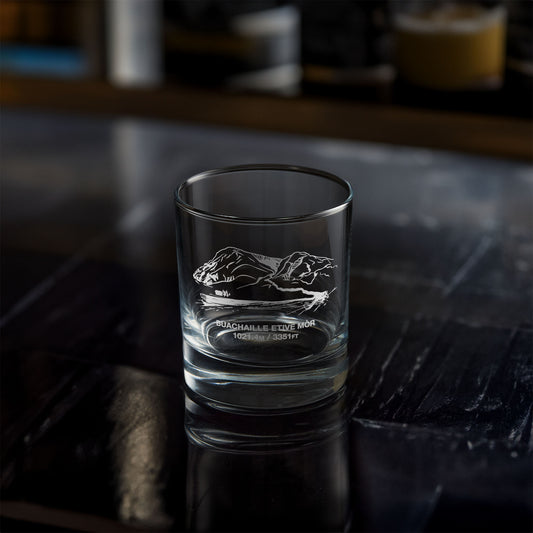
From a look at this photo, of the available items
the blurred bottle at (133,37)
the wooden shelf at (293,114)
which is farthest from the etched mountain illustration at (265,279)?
the blurred bottle at (133,37)

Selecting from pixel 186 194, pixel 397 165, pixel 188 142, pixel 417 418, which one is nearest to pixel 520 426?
pixel 417 418

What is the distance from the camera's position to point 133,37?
1314 mm

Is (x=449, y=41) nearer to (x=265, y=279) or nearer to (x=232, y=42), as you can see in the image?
(x=232, y=42)

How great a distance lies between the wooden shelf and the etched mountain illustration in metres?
0.52

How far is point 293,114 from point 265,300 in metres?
0.56

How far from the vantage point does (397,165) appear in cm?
112

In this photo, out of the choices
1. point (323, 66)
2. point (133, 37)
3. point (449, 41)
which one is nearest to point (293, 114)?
point (323, 66)

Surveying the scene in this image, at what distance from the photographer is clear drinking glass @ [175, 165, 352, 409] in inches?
21.2

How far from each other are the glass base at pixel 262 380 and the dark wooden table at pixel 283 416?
12 mm

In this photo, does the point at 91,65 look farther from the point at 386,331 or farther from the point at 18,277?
the point at 386,331

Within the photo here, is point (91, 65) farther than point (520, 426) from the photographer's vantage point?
Yes

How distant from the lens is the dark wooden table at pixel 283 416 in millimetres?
518

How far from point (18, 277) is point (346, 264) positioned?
35cm

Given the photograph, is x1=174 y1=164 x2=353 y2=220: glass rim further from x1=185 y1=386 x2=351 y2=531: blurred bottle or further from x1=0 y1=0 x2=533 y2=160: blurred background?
x1=0 y1=0 x2=533 y2=160: blurred background
